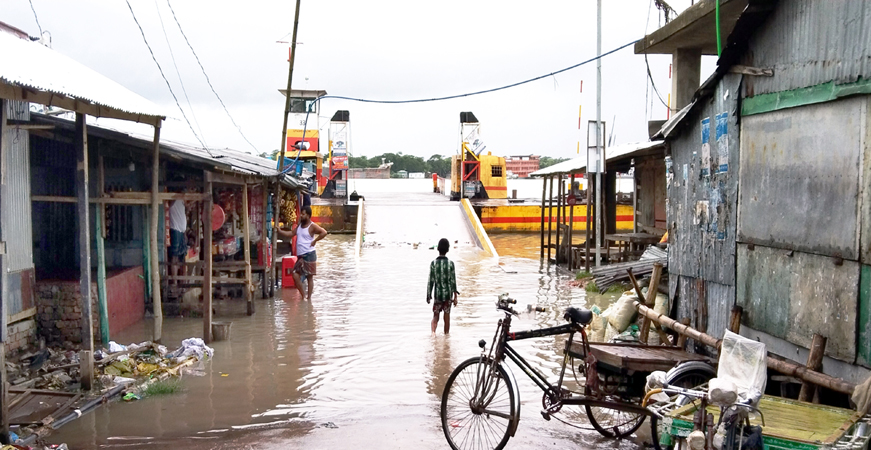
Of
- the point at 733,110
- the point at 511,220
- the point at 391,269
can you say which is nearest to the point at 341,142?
the point at 511,220

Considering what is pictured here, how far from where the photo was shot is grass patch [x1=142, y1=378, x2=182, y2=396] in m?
7.60

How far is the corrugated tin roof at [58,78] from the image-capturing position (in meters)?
5.91

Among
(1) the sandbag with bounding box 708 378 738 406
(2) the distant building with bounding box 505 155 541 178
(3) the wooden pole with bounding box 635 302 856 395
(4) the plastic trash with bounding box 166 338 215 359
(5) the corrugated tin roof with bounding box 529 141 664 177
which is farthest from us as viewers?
(2) the distant building with bounding box 505 155 541 178

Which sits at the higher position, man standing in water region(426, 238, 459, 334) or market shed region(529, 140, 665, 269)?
market shed region(529, 140, 665, 269)

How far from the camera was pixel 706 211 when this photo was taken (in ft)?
24.4

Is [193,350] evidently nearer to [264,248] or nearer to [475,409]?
[475,409]

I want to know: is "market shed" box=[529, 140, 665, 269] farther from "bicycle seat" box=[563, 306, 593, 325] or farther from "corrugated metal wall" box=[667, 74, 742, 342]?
"bicycle seat" box=[563, 306, 593, 325]

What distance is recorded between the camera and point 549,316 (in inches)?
506

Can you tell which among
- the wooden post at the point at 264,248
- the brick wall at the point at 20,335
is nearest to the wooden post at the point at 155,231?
the brick wall at the point at 20,335

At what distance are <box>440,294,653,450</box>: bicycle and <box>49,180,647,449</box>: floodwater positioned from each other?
25cm

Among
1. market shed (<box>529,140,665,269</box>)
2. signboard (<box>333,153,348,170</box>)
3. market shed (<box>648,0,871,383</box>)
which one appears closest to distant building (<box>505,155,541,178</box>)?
signboard (<box>333,153,348,170</box>)

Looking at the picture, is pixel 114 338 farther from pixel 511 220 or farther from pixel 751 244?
pixel 511 220

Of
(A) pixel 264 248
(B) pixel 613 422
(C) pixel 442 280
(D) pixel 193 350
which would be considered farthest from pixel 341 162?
(B) pixel 613 422

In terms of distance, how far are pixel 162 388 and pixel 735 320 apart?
228 inches
